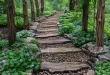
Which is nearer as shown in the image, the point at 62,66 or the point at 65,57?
the point at 62,66

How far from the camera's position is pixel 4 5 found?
18.0ft

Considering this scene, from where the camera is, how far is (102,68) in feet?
15.1

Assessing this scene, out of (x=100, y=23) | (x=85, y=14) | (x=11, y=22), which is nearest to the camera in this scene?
(x=100, y=23)

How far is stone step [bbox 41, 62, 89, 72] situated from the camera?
498 cm

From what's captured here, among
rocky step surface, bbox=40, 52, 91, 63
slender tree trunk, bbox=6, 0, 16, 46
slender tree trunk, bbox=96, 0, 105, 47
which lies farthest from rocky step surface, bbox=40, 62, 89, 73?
slender tree trunk, bbox=6, 0, 16, 46

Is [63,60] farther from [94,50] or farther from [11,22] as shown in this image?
[11,22]

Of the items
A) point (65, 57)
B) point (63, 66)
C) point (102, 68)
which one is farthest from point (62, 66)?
point (102, 68)

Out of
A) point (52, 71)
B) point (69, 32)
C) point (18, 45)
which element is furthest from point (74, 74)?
point (69, 32)

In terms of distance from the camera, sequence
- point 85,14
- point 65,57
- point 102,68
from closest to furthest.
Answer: point 102,68 → point 65,57 → point 85,14

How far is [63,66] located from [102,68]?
1111 mm

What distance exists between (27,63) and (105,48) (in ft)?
7.98

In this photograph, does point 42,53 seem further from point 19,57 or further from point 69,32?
point 69,32

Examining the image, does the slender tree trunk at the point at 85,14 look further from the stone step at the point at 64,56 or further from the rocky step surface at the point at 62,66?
the rocky step surface at the point at 62,66

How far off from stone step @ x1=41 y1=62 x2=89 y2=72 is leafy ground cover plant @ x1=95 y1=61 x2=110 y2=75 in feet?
1.53
